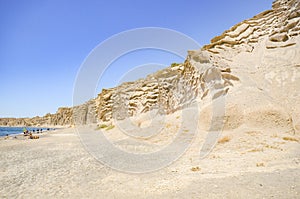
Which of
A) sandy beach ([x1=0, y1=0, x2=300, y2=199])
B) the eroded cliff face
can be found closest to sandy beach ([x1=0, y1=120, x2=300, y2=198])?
sandy beach ([x1=0, y1=0, x2=300, y2=199])

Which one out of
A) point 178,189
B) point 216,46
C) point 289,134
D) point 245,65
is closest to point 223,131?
point 289,134

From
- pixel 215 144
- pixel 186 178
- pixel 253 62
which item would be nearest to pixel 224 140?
pixel 215 144

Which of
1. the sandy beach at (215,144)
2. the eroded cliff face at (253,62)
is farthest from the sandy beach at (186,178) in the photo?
the eroded cliff face at (253,62)

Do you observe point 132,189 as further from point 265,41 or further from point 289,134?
point 265,41

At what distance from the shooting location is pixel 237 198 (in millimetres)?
4023

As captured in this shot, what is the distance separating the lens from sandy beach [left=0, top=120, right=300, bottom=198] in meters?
4.55

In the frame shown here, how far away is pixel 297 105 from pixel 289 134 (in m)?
1.86

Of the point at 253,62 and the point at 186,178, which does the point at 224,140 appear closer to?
the point at 186,178

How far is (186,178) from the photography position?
5.70 metres

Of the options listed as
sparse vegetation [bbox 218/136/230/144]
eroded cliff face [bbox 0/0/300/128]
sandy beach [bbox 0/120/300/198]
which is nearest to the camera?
sandy beach [bbox 0/120/300/198]

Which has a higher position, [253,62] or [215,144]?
[253,62]

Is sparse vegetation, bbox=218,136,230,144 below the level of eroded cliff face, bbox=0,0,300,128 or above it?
below

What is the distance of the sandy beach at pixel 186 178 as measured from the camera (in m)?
4.55

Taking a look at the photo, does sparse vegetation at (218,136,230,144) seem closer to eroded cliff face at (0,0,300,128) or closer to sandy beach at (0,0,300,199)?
sandy beach at (0,0,300,199)
